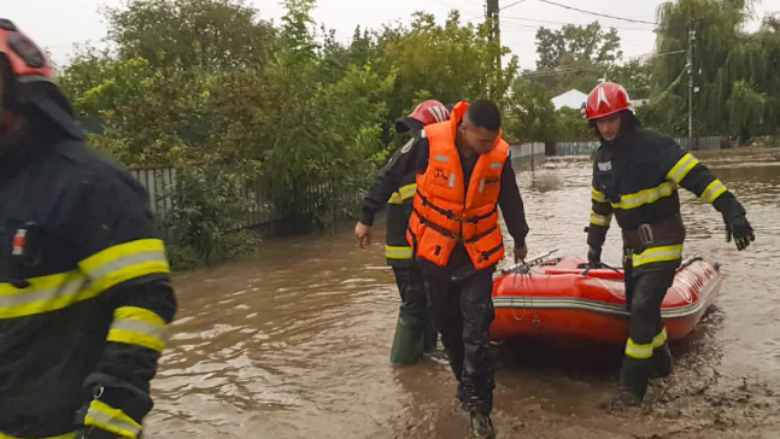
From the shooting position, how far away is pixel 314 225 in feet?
48.1

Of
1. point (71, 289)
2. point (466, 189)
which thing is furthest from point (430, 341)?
point (71, 289)

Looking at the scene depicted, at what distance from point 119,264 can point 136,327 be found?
6.3 inches

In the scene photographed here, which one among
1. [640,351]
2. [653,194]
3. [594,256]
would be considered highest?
[653,194]

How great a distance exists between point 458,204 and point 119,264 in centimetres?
288

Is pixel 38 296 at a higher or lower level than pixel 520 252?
higher

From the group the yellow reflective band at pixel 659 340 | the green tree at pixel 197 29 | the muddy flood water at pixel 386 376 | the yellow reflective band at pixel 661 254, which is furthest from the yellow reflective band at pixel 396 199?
the green tree at pixel 197 29

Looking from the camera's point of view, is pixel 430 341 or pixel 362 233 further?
pixel 430 341

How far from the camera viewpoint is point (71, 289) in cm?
204

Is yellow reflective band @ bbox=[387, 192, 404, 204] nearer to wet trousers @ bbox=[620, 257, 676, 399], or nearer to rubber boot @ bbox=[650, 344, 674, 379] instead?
wet trousers @ bbox=[620, 257, 676, 399]

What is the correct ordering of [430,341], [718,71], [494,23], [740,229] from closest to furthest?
[740,229] → [430,341] → [494,23] → [718,71]

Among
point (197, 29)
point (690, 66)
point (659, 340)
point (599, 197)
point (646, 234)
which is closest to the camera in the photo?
point (646, 234)

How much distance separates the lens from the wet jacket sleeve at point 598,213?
18.6ft

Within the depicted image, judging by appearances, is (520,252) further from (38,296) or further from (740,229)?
(38,296)

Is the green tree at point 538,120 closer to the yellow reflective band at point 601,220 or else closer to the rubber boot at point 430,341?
the rubber boot at point 430,341
